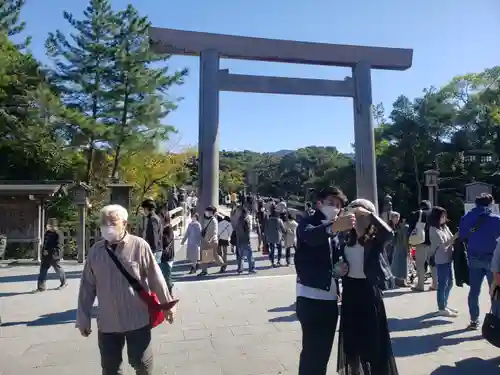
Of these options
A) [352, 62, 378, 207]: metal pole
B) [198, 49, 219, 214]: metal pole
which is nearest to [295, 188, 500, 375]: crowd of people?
[198, 49, 219, 214]: metal pole

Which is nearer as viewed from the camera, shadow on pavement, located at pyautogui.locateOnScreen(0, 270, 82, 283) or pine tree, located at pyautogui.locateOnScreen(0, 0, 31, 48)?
shadow on pavement, located at pyautogui.locateOnScreen(0, 270, 82, 283)

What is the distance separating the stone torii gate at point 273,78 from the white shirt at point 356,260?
27.5ft

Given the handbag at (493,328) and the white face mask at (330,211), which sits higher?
the white face mask at (330,211)

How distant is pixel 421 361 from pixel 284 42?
10039 mm

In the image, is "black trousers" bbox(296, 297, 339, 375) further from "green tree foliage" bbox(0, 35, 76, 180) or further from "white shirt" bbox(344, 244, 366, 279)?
"green tree foliage" bbox(0, 35, 76, 180)

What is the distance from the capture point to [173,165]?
2444 centimetres

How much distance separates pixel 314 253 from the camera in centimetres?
275

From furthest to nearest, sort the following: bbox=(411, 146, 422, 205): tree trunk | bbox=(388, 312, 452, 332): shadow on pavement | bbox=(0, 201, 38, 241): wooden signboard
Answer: bbox=(411, 146, 422, 205): tree trunk → bbox=(0, 201, 38, 241): wooden signboard → bbox=(388, 312, 452, 332): shadow on pavement

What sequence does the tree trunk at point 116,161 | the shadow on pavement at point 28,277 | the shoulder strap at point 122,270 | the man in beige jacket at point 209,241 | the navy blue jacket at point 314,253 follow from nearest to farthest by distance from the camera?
1. the navy blue jacket at point 314,253
2. the shoulder strap at point 122,270
3. the shadow on pavement at point 28,277
4. the man in beige jacket at point 209,241
5. the tree trunk at point 116,161

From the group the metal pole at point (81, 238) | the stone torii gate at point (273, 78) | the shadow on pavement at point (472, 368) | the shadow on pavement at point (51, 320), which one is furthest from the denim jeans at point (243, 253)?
the shadow on pavement at point (472, 368)

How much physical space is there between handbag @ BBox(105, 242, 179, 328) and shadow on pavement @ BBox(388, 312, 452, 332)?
3.19 metres

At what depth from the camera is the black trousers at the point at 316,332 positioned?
8.95 feet

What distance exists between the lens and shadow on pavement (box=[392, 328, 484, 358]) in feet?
13.8

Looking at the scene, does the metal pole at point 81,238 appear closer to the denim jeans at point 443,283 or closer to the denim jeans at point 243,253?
the denim jeans at point 243,253
